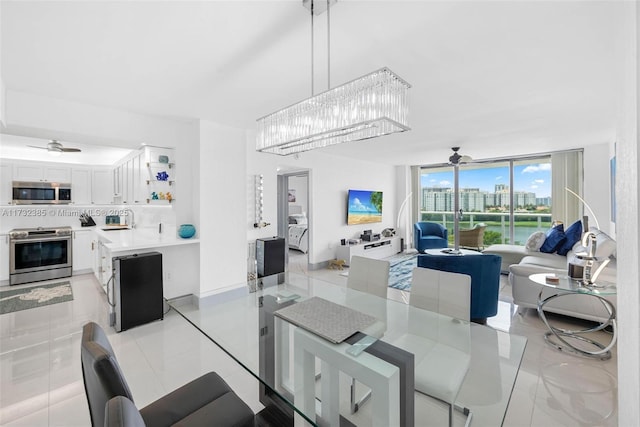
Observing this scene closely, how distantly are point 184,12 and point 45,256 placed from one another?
5.64 m

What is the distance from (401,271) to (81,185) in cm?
691

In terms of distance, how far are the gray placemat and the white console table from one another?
166 inches

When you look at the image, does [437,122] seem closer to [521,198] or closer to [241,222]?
[241,222]

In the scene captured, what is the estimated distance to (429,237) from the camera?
6.80 metres

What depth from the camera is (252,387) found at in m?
2.20

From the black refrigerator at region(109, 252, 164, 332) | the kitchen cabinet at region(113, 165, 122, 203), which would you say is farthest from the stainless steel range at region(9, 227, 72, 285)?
the black refrigerator at region(109, 252, 164, 332)

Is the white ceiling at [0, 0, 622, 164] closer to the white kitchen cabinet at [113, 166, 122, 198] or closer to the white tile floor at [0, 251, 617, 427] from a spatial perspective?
the white tile floor at [0, 251, 617, 427]

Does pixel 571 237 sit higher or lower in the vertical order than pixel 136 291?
higher

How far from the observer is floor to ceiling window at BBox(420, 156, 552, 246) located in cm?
651

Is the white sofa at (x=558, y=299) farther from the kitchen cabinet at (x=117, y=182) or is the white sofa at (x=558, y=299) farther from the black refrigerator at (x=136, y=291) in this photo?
the kitchen cabinet at (x=117, y=182)

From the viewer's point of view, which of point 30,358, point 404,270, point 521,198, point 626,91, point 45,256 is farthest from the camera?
point 521,198

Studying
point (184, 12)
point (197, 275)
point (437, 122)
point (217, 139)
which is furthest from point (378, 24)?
point (197, 275)

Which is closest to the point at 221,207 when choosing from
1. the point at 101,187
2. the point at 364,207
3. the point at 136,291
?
the point at 136,291

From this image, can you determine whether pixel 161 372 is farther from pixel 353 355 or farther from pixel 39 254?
pixel 39 254
